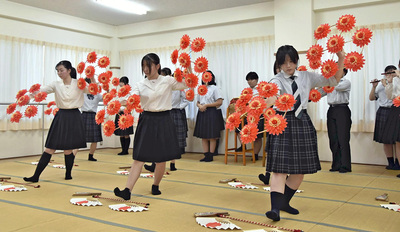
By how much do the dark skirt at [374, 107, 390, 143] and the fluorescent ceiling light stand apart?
4.62m

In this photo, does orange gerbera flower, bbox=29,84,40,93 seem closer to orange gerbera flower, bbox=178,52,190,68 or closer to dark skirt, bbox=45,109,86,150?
dark skirt, bbox=45,109,86,150

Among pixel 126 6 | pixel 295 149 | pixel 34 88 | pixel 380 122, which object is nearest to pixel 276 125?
pixel 295 149

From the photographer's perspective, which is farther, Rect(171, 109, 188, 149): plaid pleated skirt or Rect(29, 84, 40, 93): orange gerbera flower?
Rect(171, 109, 188, 149): plaid pleated skirt

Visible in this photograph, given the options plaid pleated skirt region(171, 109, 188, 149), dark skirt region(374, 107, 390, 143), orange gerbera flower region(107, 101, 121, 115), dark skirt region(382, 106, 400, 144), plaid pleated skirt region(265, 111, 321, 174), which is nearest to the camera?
plaid pleated skirt region(265, 111, 321, 174)

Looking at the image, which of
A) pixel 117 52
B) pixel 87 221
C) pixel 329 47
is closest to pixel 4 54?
pixel 117 52

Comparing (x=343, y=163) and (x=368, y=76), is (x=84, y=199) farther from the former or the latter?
(x=368, y=76)

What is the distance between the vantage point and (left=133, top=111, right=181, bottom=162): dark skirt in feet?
11.3

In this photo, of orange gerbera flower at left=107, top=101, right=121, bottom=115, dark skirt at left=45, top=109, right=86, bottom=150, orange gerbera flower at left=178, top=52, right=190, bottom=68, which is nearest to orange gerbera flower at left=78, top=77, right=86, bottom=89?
dark skirt at left=45, top=109, right=86, bottom=150

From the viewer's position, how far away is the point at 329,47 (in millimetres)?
2707

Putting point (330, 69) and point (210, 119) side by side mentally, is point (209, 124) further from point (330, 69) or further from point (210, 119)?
point (330, 69)

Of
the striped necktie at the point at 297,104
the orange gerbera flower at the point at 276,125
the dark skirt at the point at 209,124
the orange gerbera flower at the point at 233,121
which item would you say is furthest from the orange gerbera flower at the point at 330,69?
the dark skirt at the point at 209,124

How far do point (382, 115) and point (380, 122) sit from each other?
0.36 ft

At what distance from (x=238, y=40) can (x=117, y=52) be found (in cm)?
322

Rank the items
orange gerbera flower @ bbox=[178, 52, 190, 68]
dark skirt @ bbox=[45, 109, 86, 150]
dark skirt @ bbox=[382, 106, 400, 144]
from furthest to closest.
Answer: dark skirt @ bbox=[382, 106, 400, 144], dark skirt @ bbox=[45, 109, 86, 150], orange gerbera flower @ bbox=[178, 52, 190, 68]
